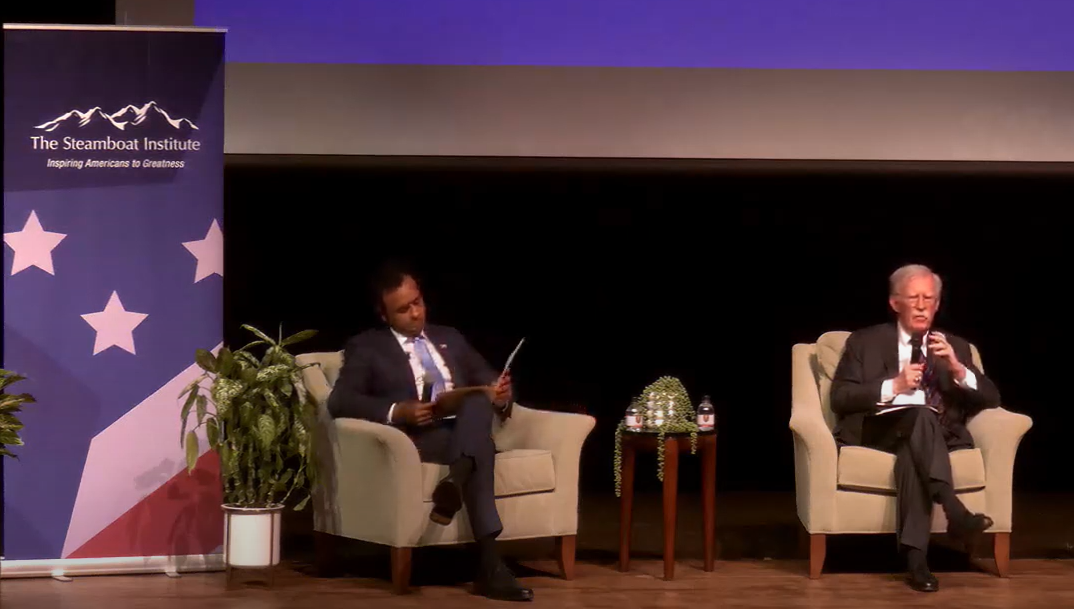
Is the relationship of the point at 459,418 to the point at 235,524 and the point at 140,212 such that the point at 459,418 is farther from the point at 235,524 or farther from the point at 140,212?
the point at 140,212

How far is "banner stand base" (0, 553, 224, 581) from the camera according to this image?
4.63 meters

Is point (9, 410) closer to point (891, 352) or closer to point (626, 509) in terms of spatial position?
point (626, 509)

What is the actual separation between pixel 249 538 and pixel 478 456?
33.0 inches

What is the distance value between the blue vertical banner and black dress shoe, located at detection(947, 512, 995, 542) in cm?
264

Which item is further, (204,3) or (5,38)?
(204,3)

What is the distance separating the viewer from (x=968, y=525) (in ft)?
14.9

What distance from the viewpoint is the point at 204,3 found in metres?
5.71

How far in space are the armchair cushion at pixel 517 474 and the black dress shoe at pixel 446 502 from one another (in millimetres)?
54

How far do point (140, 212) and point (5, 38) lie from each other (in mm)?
764

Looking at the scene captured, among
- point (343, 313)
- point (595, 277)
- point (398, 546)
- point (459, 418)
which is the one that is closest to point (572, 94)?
point (595, 277)

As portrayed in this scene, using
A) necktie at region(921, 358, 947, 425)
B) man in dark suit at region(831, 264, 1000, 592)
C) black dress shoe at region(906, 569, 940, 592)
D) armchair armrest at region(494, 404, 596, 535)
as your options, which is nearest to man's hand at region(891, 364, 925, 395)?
man in dark suit at region(831, 264, 1000, 592)

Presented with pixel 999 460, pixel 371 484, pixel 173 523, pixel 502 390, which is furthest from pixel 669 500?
pixel 173 523

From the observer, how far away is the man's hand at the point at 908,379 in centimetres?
471

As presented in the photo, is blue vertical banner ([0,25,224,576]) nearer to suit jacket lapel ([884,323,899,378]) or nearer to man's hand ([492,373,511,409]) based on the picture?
man's hand ([492,373,511,409])
